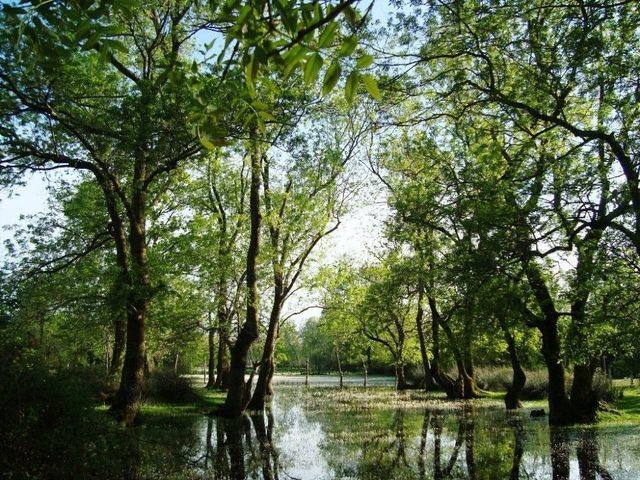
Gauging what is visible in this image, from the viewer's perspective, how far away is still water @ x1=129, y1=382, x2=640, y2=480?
10180 millimetres

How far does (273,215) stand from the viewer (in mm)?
25000

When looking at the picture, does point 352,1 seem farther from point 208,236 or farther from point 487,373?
point 487,373

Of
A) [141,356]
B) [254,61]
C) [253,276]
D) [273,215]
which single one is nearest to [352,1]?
[254,61]

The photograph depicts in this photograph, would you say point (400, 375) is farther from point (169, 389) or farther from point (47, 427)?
point (47, 427)

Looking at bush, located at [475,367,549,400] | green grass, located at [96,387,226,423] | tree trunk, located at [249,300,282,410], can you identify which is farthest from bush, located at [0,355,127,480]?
bush, located at [475,367,549,400]

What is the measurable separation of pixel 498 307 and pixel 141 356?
1056 cm

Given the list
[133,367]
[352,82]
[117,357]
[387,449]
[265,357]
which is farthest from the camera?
[265,357]

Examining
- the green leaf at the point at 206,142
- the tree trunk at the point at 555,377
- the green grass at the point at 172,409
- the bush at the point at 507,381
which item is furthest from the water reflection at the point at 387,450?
the bush at the point at 507,381

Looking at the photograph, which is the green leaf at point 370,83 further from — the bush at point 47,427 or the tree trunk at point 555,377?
the tree trunk at point 555,377

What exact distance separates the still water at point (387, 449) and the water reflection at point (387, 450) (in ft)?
0.08

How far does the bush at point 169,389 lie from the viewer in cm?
2529

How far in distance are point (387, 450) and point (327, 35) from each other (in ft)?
43.7

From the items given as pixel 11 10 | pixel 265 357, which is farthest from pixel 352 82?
pixel 265 357

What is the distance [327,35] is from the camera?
59.0 inches
